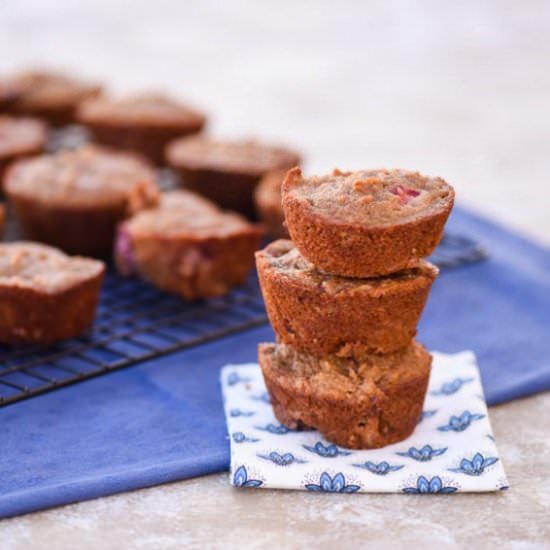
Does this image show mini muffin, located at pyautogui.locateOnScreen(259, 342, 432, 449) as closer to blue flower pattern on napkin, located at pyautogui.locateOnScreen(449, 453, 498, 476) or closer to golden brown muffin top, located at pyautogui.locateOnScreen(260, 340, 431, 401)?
golden brown muffin top, located at pyautogui.locateOnScreen(260, 340, 431, 401)

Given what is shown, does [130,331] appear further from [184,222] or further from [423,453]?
[423,453]

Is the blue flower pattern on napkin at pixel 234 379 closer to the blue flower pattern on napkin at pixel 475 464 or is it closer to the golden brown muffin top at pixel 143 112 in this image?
the blue flower pattern on napkin at pixel 475 464

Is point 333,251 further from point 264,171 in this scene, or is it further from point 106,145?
point 106,145

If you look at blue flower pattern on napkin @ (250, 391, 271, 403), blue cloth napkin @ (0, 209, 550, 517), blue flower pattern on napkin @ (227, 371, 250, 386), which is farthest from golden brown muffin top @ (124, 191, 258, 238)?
blue flower pattern on napkin @ (250, 391, 271, 403)

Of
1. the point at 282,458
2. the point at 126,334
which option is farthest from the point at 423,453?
the point at 126,334

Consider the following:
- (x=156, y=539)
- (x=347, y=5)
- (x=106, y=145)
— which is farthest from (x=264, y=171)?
(x=347, y=5)

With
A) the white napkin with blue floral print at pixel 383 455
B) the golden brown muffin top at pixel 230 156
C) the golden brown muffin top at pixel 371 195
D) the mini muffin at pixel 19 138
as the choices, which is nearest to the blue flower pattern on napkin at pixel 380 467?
the white napkin with blue floral print at pixel 383 455
